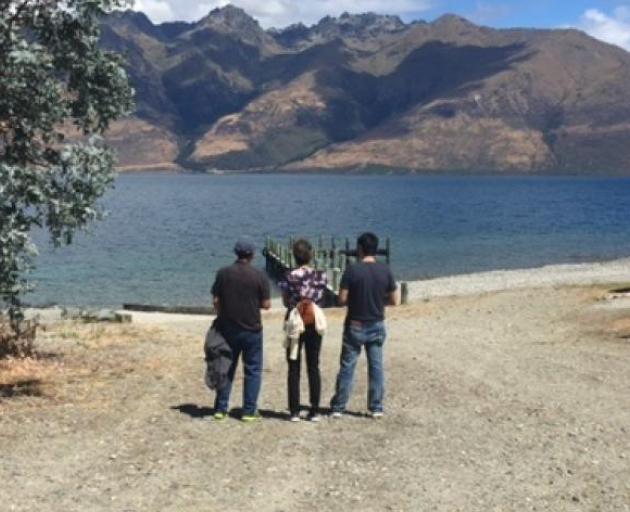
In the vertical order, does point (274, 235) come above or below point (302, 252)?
below

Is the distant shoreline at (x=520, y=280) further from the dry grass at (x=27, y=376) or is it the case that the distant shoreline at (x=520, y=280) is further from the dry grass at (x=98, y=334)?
the dry grass at (x=27, y=376)

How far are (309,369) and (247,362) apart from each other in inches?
33.7

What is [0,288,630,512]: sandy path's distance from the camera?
9.23 metres

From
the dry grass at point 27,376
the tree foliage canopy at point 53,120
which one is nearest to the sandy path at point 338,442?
the dry grass at point 27,376

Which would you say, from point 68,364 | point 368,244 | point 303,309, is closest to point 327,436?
point 303,309

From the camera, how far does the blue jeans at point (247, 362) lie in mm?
11688

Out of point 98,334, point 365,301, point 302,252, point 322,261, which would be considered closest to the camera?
point 302,252

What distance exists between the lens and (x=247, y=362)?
38.9 ft

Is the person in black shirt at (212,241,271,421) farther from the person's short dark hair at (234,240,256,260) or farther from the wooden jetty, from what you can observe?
the wooden jetty

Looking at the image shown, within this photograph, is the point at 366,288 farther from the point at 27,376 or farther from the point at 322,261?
the point at 322,261

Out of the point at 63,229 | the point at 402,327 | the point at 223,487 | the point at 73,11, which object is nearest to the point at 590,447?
the point at 223,487

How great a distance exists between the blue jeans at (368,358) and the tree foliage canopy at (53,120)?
474 centimetres

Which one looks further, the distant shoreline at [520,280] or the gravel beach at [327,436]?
the distant shoreline at [520,280]

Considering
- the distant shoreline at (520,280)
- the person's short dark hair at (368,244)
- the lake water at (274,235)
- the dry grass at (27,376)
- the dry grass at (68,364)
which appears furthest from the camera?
the lake water at (274,235)
